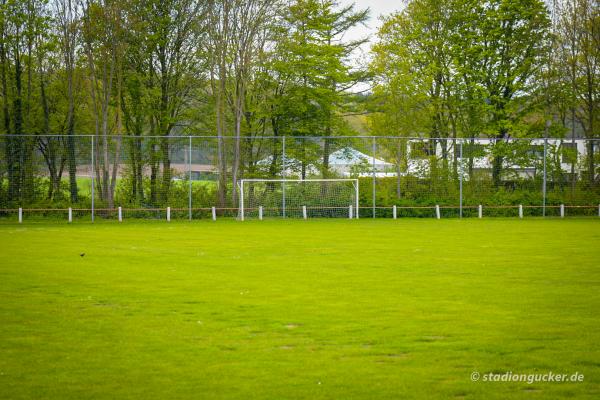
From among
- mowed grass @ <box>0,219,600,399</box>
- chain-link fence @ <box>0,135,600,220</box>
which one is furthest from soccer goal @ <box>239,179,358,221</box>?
mowed grass @ <box>0,219,600,399</box>

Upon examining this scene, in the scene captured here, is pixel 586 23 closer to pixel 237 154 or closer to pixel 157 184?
pixel 237 154

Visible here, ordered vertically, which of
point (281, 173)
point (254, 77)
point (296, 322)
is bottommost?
point (296, 322)

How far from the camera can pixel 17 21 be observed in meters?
37.9

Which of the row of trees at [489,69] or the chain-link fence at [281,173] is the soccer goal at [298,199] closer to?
the chain-link fence at [281,173]

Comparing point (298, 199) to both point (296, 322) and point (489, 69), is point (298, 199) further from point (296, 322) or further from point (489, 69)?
point (296, 322)

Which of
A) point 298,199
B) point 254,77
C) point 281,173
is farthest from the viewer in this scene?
point 254,77

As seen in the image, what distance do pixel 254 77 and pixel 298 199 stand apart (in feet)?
32.6

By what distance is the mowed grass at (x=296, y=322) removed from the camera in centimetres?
737

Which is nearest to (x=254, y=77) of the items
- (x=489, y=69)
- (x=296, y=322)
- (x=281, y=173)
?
(x=281, y=173)

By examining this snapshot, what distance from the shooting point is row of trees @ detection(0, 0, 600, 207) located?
123ft

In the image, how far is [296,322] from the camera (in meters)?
10.2

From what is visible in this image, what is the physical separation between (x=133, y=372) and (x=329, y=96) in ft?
126

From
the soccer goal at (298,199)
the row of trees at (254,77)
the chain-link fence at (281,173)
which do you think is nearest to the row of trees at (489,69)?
the row of trees at (254,77)

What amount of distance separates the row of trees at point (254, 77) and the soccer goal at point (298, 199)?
1380mm
